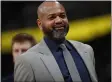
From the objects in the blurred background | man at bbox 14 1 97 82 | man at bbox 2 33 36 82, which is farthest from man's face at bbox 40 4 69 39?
the blurred background

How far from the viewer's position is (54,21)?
3.27ft

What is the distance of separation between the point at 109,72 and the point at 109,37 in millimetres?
207

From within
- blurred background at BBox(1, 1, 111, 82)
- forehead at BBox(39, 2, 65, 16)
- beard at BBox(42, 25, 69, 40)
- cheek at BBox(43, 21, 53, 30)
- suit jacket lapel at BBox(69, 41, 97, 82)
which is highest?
forehead at BBox(39, 2, 65, 16)

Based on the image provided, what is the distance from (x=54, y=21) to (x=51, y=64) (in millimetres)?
125

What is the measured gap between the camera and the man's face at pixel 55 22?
999mm

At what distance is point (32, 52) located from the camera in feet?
3.35

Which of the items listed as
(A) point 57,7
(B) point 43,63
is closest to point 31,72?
(B) point 43,63

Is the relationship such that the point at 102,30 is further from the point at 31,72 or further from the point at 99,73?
the point at 31,72

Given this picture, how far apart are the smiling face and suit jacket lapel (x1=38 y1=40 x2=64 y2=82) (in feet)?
0.17

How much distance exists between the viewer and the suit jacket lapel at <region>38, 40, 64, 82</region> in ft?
3.25

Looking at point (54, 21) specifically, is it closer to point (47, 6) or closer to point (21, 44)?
point (47, 6)

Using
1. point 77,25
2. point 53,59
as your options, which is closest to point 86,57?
point 53,59

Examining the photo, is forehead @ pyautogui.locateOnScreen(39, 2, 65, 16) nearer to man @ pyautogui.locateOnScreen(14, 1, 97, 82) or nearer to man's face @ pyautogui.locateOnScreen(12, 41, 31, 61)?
man @ pyautogui.locateOnScreen(14, 1, 97, 82)

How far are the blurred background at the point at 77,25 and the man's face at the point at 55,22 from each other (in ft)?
3.27
